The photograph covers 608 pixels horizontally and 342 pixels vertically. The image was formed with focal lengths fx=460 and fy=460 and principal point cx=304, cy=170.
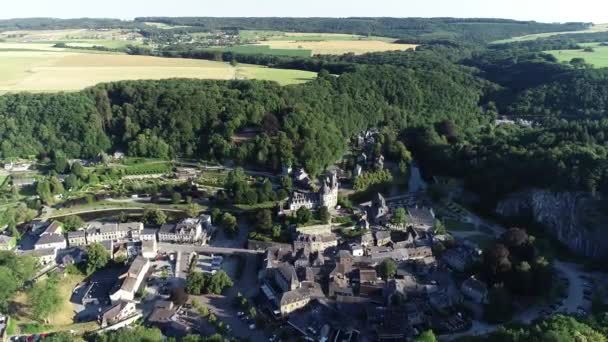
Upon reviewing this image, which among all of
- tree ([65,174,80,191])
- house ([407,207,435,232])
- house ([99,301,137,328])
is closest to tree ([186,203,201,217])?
house ([99,301,137,328])

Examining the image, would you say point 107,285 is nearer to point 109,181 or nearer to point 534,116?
point 109,181

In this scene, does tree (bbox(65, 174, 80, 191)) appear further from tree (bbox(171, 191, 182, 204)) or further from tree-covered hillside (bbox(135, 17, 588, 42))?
tree-covered hillside (bbox(135, 17, 588, 42))

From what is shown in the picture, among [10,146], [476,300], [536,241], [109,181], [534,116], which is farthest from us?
[534,116]

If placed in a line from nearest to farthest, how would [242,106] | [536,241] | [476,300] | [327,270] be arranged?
[476,300]
[327,270]
[536,241]
[242,106]

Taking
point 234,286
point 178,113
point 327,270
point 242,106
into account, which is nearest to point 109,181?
point 178,113

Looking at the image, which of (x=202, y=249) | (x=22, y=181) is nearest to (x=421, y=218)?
(x=202, y=249)

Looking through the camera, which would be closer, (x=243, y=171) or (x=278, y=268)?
(x=278, y=268)

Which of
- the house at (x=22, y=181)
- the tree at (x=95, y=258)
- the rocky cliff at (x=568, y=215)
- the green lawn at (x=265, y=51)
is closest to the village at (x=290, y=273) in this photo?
the tree at (x=95, y=258)

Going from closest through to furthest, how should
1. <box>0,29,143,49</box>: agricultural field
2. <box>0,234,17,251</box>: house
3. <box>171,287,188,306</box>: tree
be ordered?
<box>171,287,188,306</box>: tree → <box>0,234,17,251</box>: house → <box>0,29,143,49</box>: agricultural field
